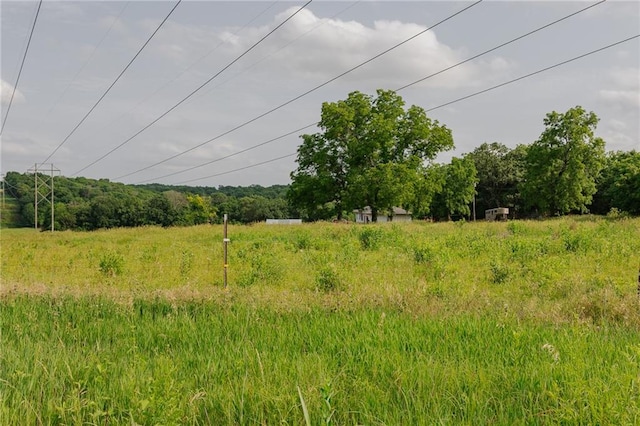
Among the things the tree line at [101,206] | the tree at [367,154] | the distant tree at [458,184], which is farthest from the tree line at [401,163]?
the tree line at [101,206]

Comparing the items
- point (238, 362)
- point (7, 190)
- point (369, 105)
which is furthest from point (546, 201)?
point (7, 190)

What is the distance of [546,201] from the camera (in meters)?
51.8

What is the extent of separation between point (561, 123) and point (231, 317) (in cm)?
5276

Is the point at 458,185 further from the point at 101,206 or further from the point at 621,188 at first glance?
the point at 101,206

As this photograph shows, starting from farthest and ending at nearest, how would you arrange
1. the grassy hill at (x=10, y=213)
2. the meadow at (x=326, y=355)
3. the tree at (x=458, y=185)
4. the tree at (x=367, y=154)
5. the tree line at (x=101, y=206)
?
1. the tree line at (x=101, y=206)
2. the grassy hill at (x=10, y=213)
3. the tree at (x=458, y=185)
4. the tree at (x=367, y=154)
5. the meadow at (x=326, y=355)

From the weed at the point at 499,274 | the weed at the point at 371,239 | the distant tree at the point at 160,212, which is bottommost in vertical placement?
the weed at the point at 499,274

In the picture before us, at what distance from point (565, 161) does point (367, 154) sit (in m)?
22.3

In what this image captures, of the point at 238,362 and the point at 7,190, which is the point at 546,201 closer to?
the point at 238,362

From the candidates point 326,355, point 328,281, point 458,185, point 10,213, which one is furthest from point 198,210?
point 326,355

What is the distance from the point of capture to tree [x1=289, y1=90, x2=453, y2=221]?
43.8 metres

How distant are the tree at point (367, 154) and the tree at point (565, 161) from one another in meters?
10.6

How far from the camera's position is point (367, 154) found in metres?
45.2

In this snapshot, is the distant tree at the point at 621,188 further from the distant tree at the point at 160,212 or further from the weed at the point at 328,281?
the distant tree at the point at 160,212

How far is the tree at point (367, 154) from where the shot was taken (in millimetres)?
43750
